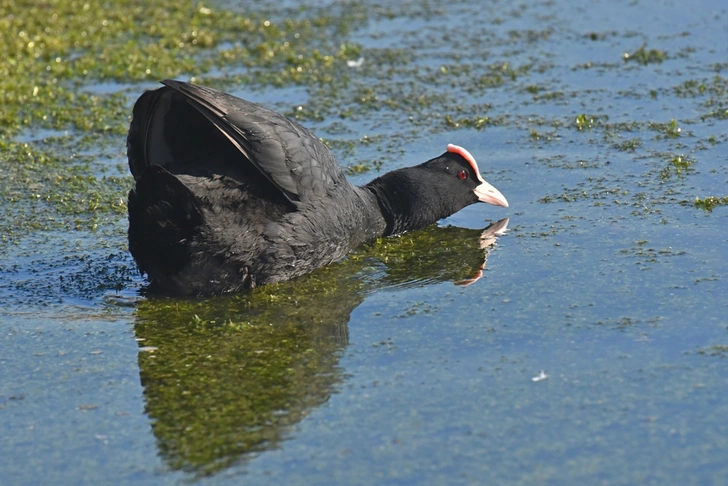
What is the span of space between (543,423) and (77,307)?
2456 mm

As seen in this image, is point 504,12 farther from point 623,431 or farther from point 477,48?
point 623,431

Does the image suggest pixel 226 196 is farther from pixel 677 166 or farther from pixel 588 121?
pixel 588 121

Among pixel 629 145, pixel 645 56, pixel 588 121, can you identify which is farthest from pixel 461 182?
pixel 645 56

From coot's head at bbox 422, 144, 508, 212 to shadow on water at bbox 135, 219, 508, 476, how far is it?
25cm

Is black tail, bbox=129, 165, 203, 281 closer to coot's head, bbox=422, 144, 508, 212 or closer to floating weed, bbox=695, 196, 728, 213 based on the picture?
coot's head, bbox=422, 144, 508, 212

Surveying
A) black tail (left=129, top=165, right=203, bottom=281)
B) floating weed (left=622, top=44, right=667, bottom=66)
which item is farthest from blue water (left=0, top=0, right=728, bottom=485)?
floating weed (left=622, top=44, right=667, bottom=66)

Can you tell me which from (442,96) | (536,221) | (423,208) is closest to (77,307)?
(423,208)

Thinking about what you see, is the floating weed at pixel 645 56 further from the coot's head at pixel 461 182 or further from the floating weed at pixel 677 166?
the coot's head at pixel 461 182

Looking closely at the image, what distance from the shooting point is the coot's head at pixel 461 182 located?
251 inches

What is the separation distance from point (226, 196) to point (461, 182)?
1.78 m

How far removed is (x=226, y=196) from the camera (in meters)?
5.14

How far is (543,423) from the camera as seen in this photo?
3.75m

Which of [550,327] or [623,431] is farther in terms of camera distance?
[550,327]

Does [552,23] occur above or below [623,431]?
above
